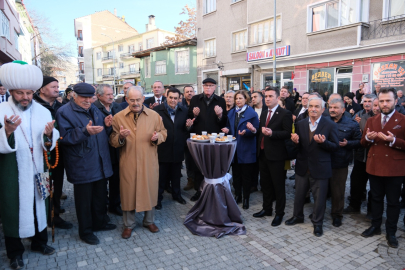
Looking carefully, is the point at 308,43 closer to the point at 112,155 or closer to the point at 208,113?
the point at 208,113

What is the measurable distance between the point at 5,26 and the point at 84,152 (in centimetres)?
1418

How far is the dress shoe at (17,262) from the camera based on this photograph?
10.1 feet

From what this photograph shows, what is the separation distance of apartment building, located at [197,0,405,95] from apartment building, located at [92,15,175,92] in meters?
15.8

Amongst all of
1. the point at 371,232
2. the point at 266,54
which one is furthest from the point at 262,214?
the point at 266,54

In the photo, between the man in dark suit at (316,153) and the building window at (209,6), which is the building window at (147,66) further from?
the man in dark suit at (316,153)

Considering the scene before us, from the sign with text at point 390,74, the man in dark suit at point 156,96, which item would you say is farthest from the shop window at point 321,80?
the man in dark suit at point 156,96

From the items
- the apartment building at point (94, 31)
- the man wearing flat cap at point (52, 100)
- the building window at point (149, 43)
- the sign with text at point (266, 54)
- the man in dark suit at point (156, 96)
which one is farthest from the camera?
the apartment building at point (94, 31)

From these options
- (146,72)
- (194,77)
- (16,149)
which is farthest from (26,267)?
(146,72)

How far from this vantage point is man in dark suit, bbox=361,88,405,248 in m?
3.57

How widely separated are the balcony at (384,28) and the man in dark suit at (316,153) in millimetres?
9770

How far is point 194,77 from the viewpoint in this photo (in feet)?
79.9

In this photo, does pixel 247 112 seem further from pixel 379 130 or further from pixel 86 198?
pixel 86 198

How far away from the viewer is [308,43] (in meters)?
14.1

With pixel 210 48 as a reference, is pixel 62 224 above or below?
below
